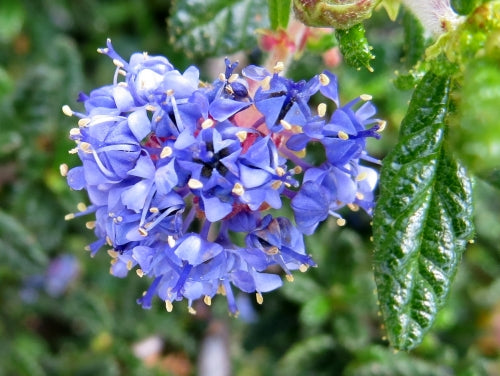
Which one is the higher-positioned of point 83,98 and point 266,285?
point 83,98

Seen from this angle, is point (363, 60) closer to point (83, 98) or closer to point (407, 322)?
point (407, 322)

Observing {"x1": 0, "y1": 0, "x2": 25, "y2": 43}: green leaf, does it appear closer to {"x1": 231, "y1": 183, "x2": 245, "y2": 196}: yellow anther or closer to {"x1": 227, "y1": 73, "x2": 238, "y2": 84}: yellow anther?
{"x1": 227, "y1": 73, "x2": 238, "y2": 84}: yellow anther

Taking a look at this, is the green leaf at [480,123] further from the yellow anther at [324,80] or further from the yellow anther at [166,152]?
the yellow anther at [166,152]

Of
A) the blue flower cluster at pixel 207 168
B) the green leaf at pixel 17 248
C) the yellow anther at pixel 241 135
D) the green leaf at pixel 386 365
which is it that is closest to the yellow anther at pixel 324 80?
the blue flower cluster at pixel 207 168

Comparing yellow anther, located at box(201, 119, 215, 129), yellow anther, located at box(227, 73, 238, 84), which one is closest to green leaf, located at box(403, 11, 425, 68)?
yellow anther, located at box(227, 73, 238, 84)

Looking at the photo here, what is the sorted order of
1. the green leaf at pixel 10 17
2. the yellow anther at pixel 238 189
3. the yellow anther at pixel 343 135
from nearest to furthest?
the yellow anther at pixel 238 189
the yellow anther at pixel 343 135
the green leaf at pixel 10 17

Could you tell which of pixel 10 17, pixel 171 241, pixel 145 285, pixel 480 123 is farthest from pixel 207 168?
pixel 10 17

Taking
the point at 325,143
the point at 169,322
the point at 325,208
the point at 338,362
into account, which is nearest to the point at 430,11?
the point at 325,143
